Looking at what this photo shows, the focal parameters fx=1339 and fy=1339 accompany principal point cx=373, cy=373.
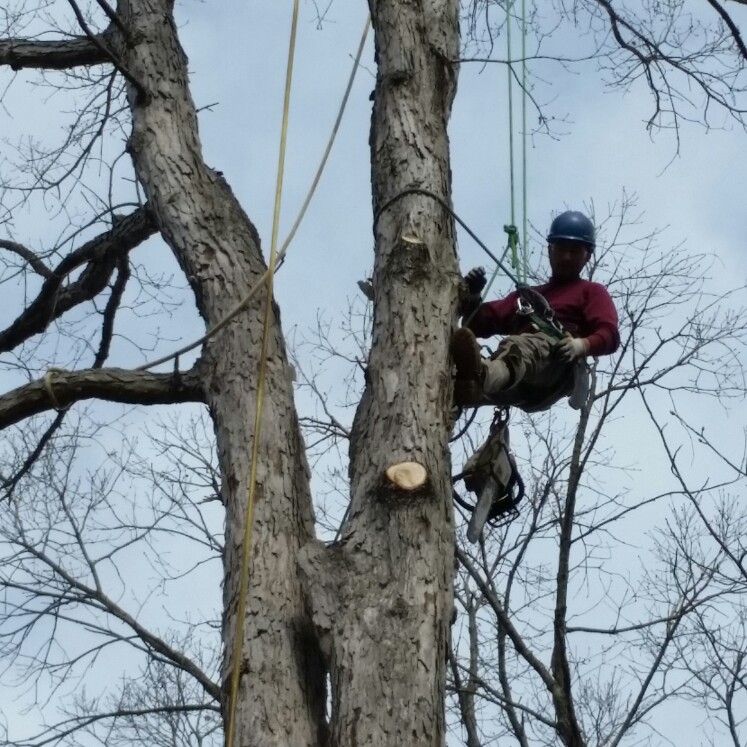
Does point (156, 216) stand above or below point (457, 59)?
below

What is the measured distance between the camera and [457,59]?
480 cm

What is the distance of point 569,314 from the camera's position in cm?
555

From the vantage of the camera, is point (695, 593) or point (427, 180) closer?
point (427, 180)

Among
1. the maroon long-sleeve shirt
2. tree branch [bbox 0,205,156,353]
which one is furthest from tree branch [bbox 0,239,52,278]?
the maroon long-sleeve shirt

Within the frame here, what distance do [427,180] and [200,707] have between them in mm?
2961

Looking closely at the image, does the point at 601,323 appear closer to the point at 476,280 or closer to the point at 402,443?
the point at 476,280

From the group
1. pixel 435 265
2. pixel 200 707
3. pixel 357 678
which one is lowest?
pixel 357 678

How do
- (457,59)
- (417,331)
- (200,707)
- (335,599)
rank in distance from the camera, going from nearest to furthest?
(335,599), (417,331), (457,59), (200,707)

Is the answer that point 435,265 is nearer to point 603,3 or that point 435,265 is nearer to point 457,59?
point 457,59

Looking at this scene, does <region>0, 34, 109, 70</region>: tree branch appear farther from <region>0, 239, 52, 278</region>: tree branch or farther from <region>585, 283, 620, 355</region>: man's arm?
<region>585, 283, 620, 355</region>: man's arm

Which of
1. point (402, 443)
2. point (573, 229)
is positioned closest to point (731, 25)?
point (573, 229)

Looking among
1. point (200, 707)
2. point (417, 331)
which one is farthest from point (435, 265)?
point (200, 707)

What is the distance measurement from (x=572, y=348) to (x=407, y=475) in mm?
1591

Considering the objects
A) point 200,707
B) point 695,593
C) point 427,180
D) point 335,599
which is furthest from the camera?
point 695,593
